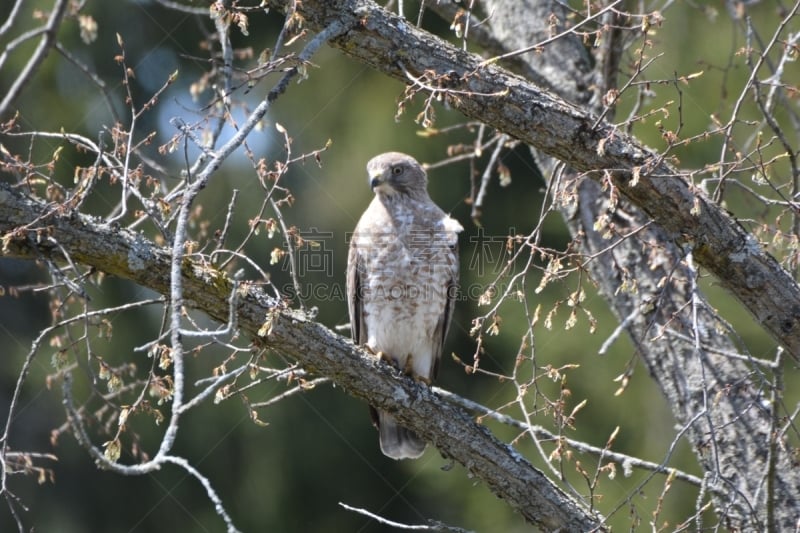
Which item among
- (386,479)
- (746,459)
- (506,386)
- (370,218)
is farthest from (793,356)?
(386,479)

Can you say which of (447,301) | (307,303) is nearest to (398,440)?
(447,301)

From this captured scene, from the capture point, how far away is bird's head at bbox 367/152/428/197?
190 inches

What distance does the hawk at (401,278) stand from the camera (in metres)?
4.61

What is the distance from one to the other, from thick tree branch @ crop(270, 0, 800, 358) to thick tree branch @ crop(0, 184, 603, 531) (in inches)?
36.4

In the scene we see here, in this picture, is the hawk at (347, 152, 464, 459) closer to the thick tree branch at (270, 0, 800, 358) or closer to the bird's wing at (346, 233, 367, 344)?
the bird's wing at (346, 233, 367, 344)

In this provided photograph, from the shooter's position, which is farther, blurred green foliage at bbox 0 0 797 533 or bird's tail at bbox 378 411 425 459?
blurred green foliage at bbox 0 0 797 533

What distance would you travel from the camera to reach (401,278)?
461 centimetres

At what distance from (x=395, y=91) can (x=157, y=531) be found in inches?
168

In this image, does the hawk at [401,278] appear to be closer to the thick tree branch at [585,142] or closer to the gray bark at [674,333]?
the gray bark at [674,333]

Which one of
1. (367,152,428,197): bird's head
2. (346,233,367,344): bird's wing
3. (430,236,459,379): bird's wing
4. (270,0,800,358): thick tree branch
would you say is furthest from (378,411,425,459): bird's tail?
(270,0,800,358): thick tree branch

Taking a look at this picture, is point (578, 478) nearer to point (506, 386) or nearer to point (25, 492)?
point (506, 386)

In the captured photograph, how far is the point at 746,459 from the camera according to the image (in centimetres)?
362

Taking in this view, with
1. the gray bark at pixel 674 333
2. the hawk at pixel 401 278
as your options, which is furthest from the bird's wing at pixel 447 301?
the gray bark at pixel 674 333

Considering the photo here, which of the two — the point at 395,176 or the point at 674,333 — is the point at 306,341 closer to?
the point at 674,333
